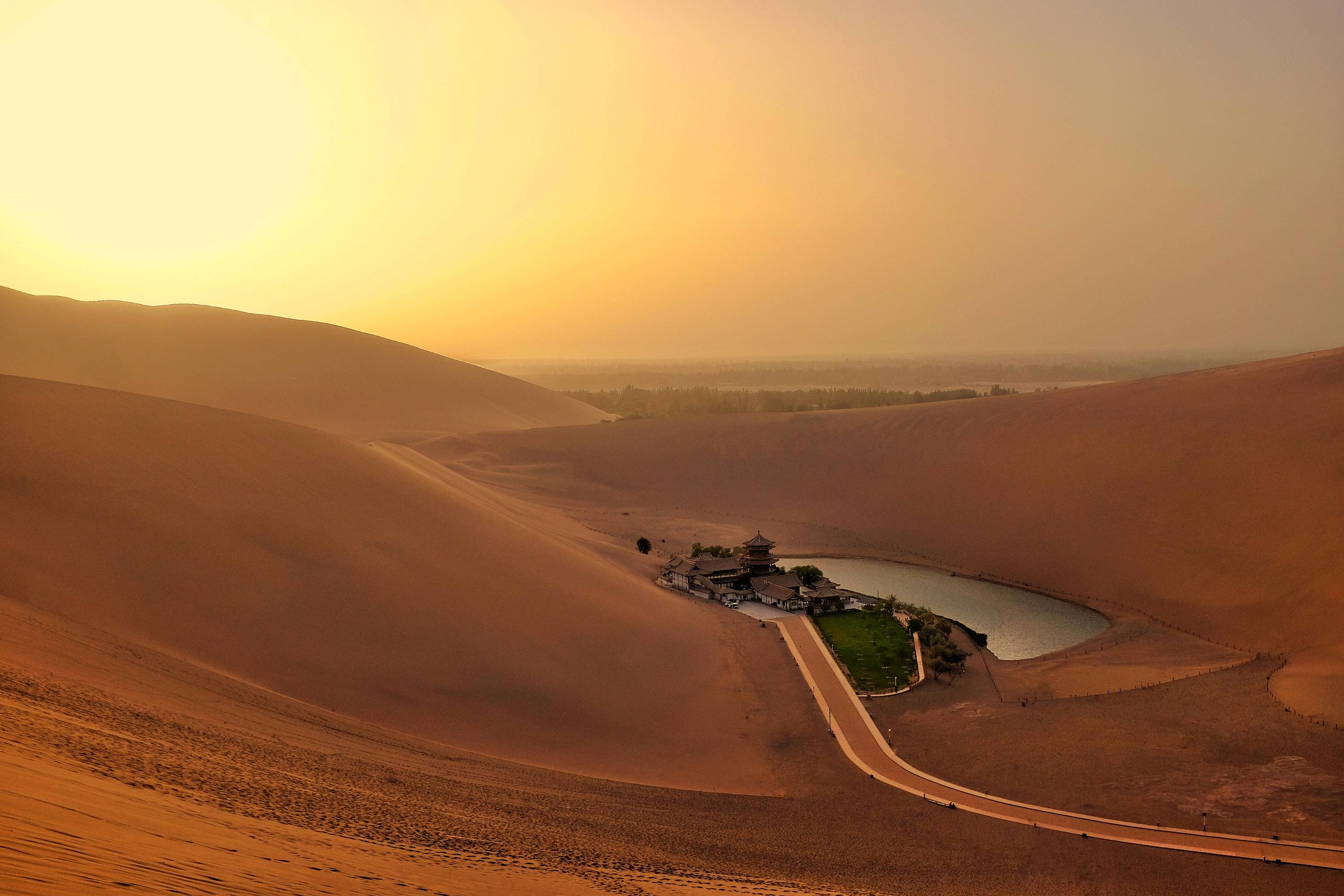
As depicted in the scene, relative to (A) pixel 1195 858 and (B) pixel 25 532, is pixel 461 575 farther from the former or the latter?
(A) pixel 1195 858

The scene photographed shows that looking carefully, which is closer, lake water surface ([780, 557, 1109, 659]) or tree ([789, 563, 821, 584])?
lake water surface ([780, 557, 1109, 659])

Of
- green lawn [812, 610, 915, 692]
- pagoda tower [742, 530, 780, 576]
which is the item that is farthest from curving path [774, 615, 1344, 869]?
pagoda tower [742, 530, 780, 576]

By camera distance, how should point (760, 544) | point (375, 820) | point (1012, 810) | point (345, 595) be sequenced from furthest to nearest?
point (760, 544)
point (345, 595)
point (1012, 810)
point (375, 820)

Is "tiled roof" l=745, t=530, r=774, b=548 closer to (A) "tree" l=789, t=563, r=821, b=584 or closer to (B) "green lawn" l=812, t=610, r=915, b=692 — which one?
(A) "tree" l=789, t=563, r=821, b=584

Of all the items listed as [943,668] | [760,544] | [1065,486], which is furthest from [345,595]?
[1065,486]

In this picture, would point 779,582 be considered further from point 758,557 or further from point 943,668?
point 943,668
